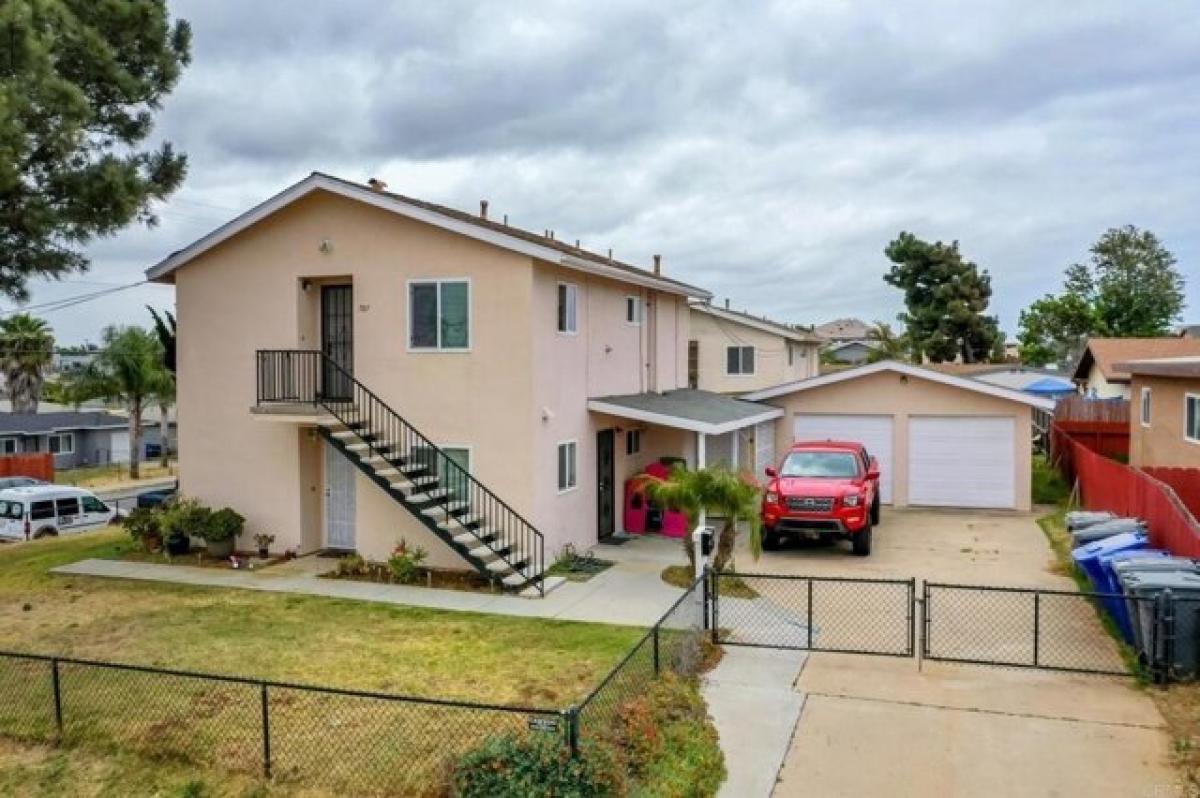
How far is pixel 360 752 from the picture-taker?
7.55 m

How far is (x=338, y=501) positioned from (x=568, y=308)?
5480mm

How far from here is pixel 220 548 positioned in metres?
15.7

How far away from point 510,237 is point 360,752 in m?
8.69

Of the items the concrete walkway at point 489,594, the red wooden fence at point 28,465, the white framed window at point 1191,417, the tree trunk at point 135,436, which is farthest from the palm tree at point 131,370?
the white framed window at point 1191,417

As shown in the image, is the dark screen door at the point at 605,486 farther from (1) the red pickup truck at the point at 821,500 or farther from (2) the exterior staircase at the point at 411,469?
Answer: (1) the red pickup truck at the point at 821,500

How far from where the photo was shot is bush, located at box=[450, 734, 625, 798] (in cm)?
608

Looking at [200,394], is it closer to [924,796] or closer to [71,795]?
[71,795]

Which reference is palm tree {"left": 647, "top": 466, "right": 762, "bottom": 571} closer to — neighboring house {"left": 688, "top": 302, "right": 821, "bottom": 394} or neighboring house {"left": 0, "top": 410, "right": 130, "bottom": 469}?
neighboring house {"left": 688, "top": 302, "right": 821, "bottom": 394}

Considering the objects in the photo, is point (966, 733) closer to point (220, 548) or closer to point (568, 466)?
point (568, 466)

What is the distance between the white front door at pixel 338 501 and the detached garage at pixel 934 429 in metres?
11.8

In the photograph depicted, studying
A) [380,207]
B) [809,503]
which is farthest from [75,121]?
[809,503]

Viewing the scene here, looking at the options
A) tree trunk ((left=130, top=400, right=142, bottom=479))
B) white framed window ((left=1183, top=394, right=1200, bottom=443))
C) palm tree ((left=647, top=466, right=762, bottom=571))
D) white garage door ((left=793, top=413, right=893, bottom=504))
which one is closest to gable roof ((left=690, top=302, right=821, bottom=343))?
white garage door ((left=793, top=413, right=893, bottom=504))

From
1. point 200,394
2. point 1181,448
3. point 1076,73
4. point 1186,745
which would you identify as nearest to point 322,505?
point 200,394

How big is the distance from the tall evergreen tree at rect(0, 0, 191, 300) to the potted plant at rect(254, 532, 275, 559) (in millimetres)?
5351
